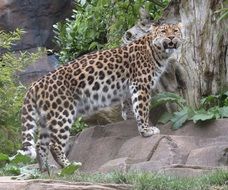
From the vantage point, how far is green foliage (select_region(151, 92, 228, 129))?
10742mm

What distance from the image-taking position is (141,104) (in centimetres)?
1097

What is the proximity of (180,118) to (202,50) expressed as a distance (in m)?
1.46

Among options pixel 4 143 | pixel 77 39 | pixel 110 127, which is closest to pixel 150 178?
pixel 110 127

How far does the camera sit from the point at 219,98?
38.0 feet

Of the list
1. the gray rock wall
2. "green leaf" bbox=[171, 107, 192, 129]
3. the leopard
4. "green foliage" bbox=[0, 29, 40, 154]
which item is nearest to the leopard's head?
the leopard

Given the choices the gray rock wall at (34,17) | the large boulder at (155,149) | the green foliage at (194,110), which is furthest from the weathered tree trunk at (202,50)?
the gray rock wall at (34,17)

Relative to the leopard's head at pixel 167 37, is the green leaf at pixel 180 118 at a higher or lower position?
lower

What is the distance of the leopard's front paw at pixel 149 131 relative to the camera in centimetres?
1068

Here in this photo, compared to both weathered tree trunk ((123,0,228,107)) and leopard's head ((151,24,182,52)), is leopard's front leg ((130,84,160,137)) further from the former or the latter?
weathered tree trunk ((123,0,228,107))

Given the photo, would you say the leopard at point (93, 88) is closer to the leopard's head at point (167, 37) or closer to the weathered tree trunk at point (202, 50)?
the leopard's head at point (167, 37)

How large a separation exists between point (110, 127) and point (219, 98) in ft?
5.99

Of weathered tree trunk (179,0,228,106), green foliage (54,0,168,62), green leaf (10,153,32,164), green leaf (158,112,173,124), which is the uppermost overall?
green foliage (54,0,168,62)

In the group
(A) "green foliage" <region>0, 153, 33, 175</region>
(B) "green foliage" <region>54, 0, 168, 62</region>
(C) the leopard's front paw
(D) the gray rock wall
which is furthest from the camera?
(D) the gray rock wall

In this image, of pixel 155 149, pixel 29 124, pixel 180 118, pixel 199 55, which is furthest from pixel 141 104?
pixel 29 124
